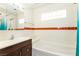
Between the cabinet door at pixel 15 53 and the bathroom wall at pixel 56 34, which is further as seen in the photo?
the bathroom wall at pixel 56 34

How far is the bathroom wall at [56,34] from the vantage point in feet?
4.47

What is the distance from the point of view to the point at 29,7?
1333 mm

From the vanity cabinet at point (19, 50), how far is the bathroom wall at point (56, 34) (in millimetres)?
106

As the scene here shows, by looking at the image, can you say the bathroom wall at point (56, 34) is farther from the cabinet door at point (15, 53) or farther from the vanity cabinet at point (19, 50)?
the cabinet door at point (15, 53)

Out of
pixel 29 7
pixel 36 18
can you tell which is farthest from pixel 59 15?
pixel 29 7

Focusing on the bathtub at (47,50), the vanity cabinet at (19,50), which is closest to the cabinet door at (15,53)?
the vanity cabinet at (19,50)

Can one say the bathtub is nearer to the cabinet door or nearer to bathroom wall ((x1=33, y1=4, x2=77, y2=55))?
bathroom wall ((x1=33, y1=4, x2=77, y2=55))

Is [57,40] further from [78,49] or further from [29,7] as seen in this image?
[29,7]

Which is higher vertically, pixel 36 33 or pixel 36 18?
pixel 36 18

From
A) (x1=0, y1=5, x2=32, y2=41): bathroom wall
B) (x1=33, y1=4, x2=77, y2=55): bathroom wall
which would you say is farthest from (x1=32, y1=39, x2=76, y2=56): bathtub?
(x1=0, y1=5, x2=32, y2=41): bathroom wall

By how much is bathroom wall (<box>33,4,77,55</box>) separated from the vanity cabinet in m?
0.11

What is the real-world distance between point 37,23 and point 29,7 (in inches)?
10.6

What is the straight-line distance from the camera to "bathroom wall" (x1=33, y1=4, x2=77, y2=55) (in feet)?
4.47

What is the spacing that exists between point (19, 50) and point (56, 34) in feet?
1.97
